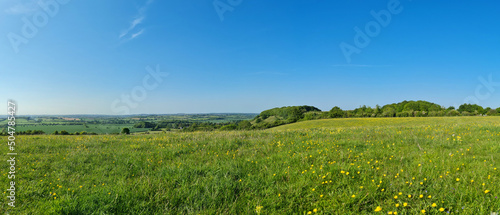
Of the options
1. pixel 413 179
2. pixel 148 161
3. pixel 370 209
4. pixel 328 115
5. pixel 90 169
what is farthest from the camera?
pixel 328 115

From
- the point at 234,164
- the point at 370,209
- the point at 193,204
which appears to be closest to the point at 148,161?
the point at 234,164

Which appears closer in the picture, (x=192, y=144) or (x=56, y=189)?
(x=56, y=189)

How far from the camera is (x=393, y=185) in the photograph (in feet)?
13.0

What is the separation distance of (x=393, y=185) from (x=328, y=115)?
9787cm

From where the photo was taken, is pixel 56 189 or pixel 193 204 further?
pixel 56 189

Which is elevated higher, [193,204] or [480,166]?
[480,166]

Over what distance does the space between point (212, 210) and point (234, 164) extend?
82.7 inches

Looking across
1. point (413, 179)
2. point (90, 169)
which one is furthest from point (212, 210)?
point (90, 169)

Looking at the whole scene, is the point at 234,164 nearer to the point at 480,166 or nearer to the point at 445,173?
the point at 445,173

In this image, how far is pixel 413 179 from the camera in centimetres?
420

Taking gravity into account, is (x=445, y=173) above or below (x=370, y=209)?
above

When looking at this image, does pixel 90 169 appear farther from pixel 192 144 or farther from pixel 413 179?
pixel 413 179

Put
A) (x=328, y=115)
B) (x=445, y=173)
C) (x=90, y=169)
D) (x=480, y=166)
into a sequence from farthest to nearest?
1. (x=328, y=115)
2. (x=90, y=169)
3. (x=480, y=166)
4. (x=445, y=173)

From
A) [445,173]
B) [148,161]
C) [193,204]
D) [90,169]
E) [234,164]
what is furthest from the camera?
[148,161]
